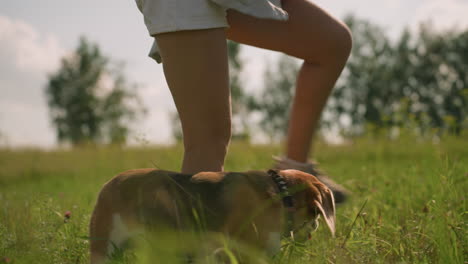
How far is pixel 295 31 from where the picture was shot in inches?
109

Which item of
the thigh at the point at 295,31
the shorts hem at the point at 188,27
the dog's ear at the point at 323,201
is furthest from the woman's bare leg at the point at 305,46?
the dog's ear at the point at 323,201

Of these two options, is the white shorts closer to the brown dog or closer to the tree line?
the brown dog

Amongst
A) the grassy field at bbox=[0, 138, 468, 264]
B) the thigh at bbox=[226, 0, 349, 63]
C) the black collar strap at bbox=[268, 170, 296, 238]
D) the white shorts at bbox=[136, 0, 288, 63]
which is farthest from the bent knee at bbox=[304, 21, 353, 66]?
the black collar strap at bbox=[268, 170, 296, 238]

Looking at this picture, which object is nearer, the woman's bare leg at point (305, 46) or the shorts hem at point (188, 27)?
the shorts hem at point (188, 27)

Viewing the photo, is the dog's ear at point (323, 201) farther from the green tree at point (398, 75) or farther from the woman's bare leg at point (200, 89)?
the green tree at point (398, 75)

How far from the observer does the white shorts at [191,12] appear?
87.2 inches

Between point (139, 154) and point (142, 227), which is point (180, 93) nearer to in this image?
point (142, 227)

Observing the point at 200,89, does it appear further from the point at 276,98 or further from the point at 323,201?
the point at 276,98

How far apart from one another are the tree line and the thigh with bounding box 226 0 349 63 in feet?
132

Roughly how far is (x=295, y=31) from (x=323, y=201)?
1088 mm

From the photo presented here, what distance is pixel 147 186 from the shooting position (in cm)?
197

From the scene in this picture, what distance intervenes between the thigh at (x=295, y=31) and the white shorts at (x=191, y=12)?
31cm

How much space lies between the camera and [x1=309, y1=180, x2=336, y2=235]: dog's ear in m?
2.15

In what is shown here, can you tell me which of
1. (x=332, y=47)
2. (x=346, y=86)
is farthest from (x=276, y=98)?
(x=332, y=47)
